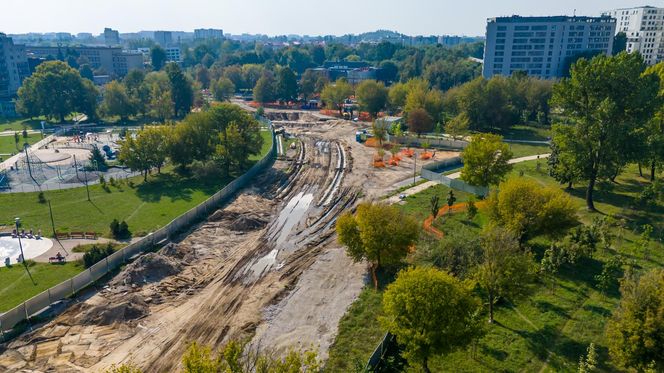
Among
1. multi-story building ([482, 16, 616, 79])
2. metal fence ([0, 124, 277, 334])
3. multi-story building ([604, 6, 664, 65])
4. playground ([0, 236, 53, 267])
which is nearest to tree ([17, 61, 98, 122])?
metal fence ([0, 124, 277, 334])

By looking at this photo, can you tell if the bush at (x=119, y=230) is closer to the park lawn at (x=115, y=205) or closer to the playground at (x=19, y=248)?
the park lawn at (x=115, y=205)

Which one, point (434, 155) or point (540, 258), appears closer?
point (540, 258)

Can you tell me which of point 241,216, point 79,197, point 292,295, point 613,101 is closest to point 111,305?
point 292,295

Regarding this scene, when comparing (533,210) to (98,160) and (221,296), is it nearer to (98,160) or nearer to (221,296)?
(221,296)

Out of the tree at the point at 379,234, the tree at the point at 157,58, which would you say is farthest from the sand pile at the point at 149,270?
the tree at the point at 157,58

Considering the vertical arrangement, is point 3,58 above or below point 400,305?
above

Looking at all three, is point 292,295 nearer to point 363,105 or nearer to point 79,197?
point 79,197

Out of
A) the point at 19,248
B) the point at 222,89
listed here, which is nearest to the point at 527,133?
the point at 222,89
